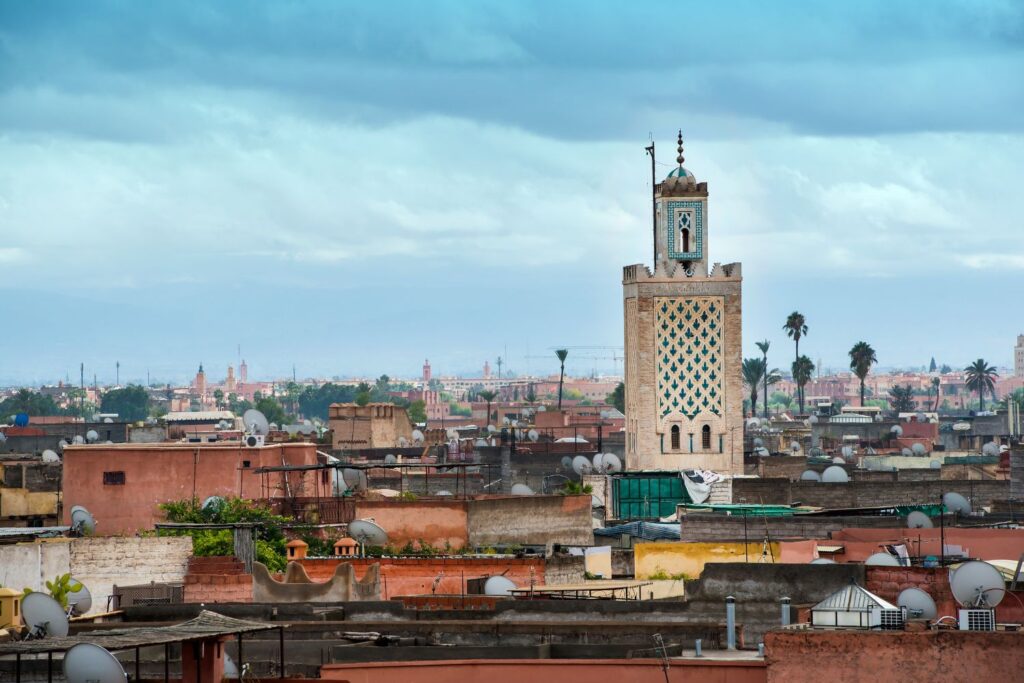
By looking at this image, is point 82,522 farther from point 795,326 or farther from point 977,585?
point 795,326

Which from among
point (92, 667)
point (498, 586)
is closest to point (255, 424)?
point (498, 586)

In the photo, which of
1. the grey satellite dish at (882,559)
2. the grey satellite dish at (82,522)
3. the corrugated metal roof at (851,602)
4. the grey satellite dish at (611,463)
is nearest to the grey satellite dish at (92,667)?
the corrugated metal roof at (851,602)

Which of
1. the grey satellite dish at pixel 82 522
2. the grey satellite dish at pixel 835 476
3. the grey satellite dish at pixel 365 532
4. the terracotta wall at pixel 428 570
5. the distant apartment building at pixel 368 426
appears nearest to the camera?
the terracotta wall at pixel 428 570

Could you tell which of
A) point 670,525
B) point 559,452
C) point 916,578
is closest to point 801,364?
point 559,452

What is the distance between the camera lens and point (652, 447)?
1820 inches

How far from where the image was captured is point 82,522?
35688 millimetres

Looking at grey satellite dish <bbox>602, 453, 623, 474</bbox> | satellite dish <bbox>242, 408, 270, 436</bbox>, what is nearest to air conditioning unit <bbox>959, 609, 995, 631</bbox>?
grey satellite dish <bbox>602, 453, 623, 474</bbox>

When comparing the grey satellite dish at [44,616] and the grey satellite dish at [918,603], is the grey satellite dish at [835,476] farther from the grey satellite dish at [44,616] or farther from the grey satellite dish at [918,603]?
the grey satellite dish at [44,616]

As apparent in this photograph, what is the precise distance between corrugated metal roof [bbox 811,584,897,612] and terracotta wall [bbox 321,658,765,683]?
2.54ft

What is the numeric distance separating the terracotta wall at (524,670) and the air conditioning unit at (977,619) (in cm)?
172

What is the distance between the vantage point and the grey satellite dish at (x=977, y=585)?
69.1 ft

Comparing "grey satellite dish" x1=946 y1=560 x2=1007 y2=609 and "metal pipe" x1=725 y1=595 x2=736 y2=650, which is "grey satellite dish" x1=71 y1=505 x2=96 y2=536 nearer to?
"metal pipe" x1=725 y1=595 x2=736 y2=650

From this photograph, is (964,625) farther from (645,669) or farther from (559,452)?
(559,452)

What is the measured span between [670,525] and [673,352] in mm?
8535
